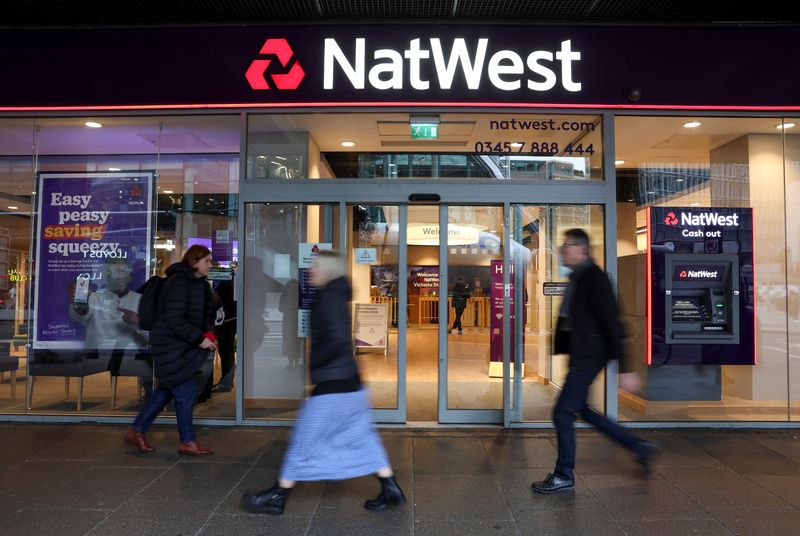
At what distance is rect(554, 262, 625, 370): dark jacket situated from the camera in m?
3.62

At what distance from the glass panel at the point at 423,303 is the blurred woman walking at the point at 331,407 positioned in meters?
2.30

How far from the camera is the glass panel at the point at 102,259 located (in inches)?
230

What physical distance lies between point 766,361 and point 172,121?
7054 millimetres

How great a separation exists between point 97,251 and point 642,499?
5748mm

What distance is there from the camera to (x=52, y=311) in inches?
231

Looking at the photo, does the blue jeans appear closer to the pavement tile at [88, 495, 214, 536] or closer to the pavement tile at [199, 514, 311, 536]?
the pavement tile at [88, 495, 214, 536]

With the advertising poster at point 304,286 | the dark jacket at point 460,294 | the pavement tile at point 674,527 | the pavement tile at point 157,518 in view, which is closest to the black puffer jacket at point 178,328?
the pavement tile at point 157,518

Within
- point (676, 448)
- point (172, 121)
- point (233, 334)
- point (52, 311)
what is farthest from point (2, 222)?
point (676, 448)

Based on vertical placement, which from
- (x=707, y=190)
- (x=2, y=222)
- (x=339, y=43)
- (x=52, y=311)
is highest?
(x=339, y=43)

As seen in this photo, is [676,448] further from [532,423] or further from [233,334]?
[233,334]

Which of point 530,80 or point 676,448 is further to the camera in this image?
point 530,80

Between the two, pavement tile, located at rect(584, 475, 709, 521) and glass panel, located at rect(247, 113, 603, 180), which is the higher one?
glass panel, located at rect(247, 113, 603, 180)

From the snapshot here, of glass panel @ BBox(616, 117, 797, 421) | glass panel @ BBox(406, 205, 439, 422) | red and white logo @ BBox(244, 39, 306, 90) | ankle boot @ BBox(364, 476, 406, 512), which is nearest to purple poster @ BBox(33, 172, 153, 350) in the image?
red and white logo @ BBox(244, 39, 306, 90)

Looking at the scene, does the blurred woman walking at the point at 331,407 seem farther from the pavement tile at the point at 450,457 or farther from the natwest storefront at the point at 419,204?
the natwest storefront at the point at 419,204
